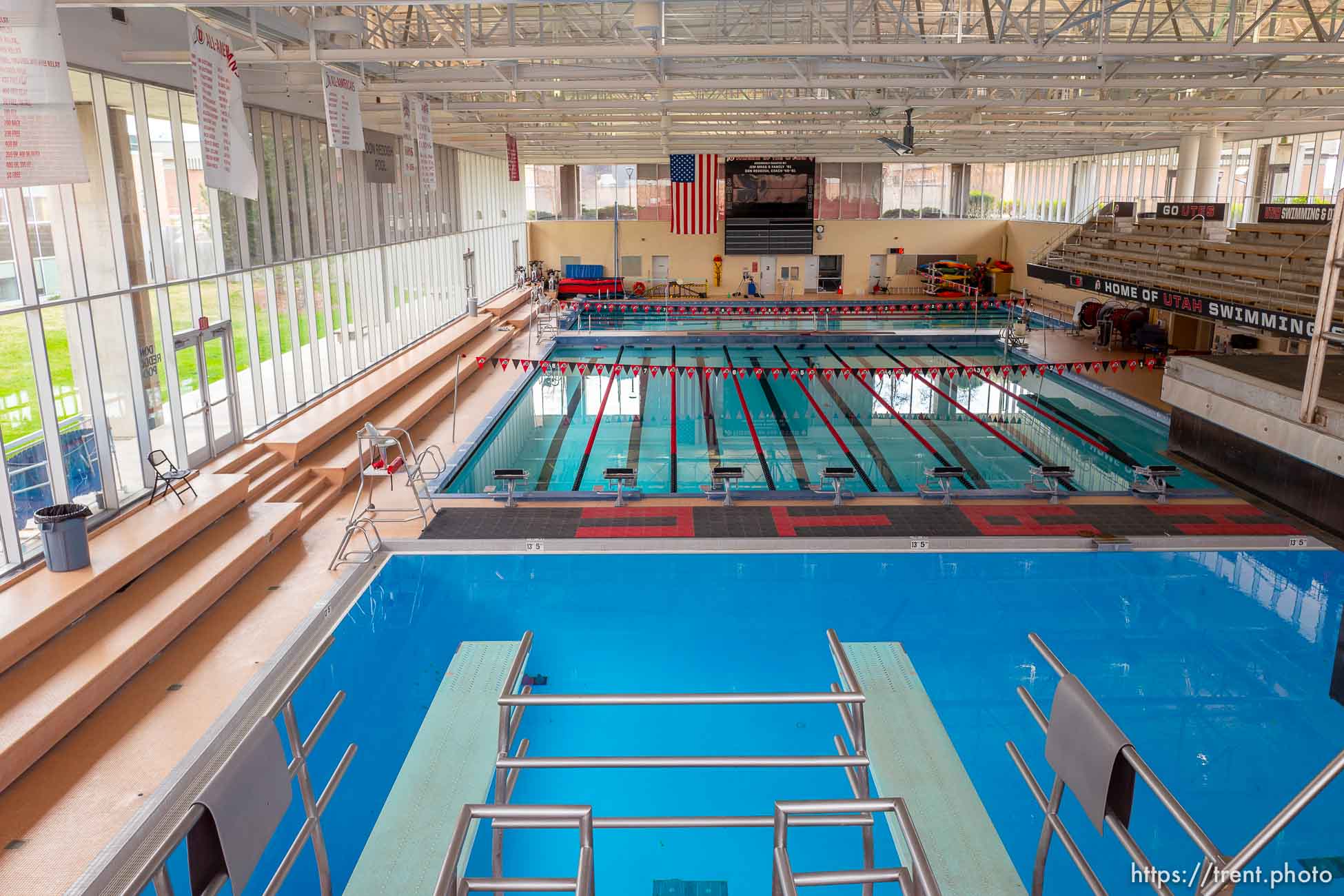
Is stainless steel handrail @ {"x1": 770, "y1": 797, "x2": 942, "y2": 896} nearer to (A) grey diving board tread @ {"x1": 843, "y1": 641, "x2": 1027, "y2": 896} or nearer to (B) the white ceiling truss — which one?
(A) grey diving board tread @ {"x1": 843, "y1": 641, "x2": 1027, "y2": 896}

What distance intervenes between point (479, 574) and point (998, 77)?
10.4 metres

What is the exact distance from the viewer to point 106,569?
819 cm

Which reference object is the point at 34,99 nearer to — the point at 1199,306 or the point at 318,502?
the point at 318,502

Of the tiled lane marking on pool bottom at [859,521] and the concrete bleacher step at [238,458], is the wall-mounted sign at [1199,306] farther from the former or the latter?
the concrete bleacher step at [238,458]

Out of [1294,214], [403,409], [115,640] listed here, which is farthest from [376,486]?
[1294,214]

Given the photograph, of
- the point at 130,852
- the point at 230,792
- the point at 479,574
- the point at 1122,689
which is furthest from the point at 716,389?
the point at 230,792

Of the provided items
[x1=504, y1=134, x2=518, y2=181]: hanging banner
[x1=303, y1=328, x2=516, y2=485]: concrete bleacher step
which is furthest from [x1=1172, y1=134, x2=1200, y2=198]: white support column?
[x1=303, y1=328, x2=516, y2=485]: concrete bleacher step

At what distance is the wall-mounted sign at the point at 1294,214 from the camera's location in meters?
17.1

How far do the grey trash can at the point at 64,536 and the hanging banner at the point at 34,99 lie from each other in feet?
11.4

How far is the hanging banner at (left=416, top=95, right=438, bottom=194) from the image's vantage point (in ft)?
45.9

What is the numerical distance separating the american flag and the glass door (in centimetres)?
1514

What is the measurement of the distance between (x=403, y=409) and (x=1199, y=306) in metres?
13.1

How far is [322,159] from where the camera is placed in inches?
626

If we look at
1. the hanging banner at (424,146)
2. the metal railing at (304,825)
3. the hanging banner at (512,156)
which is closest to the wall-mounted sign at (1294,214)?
the hanging banner at (424,146)
